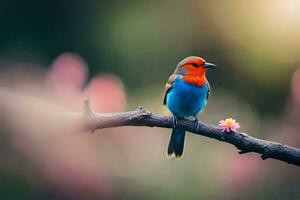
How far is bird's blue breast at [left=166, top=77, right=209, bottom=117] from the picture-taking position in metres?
1.44

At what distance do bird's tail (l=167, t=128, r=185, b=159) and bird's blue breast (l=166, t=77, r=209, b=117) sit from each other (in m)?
0.04

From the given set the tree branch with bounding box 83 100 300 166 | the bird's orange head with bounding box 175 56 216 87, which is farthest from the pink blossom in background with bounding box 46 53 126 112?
the tree branch with bounding box 83 100 300 166

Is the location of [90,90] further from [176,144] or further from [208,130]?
[208,130]

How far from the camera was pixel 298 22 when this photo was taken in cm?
168

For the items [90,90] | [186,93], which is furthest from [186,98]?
[90,90]

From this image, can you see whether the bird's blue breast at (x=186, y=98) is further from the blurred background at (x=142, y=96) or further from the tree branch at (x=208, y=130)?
the tree branch at (x=208, y=130)

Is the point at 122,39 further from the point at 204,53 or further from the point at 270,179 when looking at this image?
the point at 270,179

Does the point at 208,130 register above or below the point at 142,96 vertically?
below

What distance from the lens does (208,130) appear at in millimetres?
1225

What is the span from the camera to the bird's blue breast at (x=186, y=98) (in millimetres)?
1439

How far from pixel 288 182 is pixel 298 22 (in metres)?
0.32

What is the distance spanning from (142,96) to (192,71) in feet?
0.36

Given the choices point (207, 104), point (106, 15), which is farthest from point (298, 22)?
point (106, 15)

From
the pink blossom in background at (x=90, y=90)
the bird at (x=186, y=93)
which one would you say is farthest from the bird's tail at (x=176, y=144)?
the pink blossom in background at (x=90, y=90)
